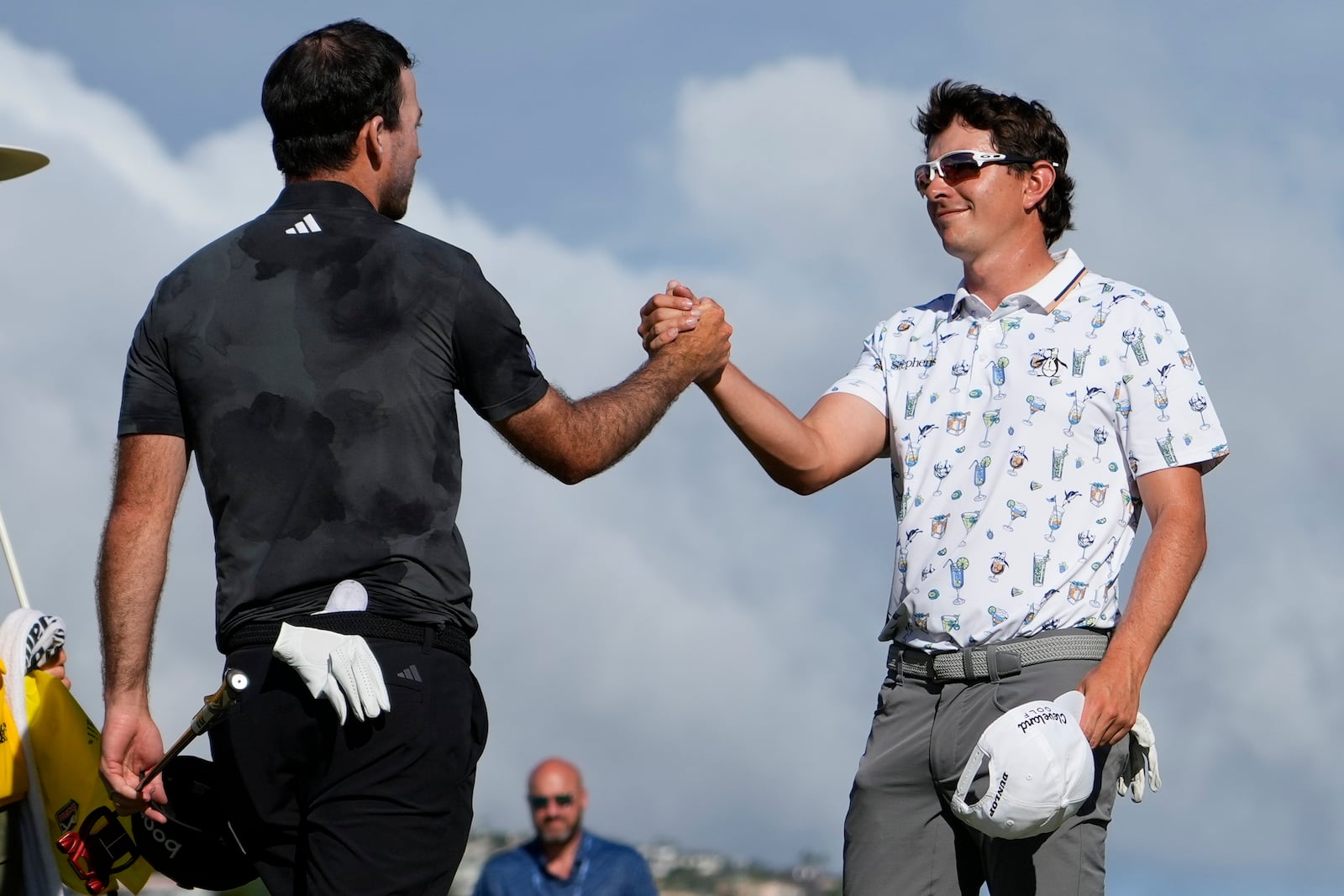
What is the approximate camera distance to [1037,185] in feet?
14.3

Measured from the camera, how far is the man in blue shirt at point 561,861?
6.03 m

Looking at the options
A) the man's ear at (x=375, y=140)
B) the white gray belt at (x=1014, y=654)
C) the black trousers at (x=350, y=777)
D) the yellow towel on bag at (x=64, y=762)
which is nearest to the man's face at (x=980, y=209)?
the white gray belt at (x=1014, y=654)

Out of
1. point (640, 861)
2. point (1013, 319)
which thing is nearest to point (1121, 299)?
point (1013, 319)

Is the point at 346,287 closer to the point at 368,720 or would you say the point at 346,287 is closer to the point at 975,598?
the point at 368,720

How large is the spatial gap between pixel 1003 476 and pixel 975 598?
0.28 m

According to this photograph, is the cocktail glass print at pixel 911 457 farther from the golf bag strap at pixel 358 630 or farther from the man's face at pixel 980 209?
the golf bag strap at pixel 358 630

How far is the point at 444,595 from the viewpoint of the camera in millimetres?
3225

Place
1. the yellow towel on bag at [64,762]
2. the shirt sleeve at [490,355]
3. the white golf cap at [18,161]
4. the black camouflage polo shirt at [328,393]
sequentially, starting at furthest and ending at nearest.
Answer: the white golf cap at [18,161] < the yellow towel on bag at [64,762] < the shirt sleeve at [490,355] < the black camouflage polo shirt at [328,393]

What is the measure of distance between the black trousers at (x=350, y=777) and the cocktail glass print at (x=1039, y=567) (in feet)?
4.39

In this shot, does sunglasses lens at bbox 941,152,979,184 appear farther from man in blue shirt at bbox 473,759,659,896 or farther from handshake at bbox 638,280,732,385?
man in blue shirt at bbox 473,759,659,896

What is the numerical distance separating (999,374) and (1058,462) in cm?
27

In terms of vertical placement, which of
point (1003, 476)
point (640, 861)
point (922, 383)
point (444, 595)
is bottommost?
point (640, 861)

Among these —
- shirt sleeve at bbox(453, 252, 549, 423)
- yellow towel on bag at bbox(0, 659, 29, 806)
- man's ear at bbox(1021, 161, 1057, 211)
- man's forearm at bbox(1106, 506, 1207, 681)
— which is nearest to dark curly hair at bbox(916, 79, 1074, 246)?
man's ear at bbox(1021, 161, 1057, 211)

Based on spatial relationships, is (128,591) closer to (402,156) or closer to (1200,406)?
(402,156)
